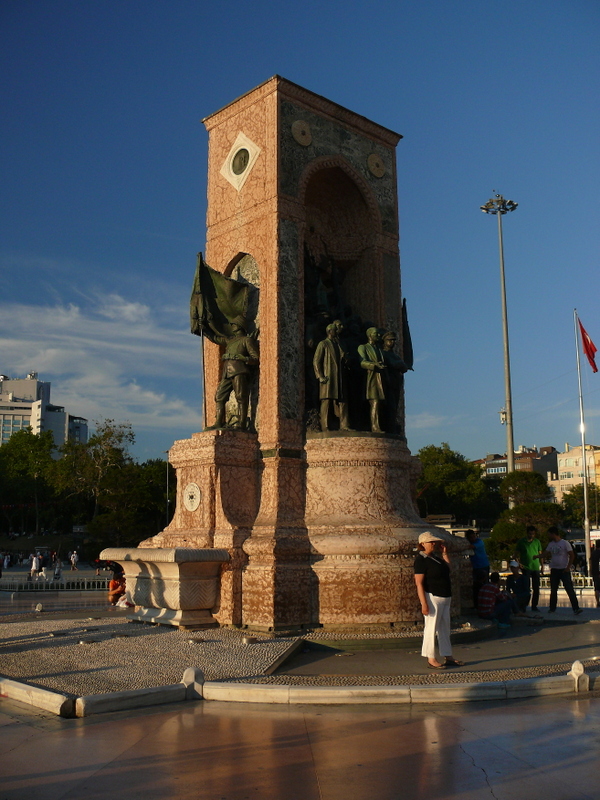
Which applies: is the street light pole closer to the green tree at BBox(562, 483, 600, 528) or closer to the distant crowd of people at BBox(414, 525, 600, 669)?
the distant crowd of people at BBox(414, 525, 600, 669)

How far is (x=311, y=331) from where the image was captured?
13328 millimetres

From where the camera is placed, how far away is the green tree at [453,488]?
238 feet

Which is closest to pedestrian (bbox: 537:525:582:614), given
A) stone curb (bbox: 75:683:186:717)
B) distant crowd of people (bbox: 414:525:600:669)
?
distant crowd of people (bbox: 414:525:600:669)

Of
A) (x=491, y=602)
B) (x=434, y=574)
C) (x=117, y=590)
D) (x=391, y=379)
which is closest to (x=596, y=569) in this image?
(x=491, y=602)

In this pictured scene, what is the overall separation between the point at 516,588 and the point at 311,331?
6.14 metres

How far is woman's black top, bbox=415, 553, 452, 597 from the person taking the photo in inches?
340

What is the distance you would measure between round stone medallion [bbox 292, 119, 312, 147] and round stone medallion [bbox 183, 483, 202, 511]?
6.31m

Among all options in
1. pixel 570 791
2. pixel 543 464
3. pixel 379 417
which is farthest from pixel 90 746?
pixel 543 464

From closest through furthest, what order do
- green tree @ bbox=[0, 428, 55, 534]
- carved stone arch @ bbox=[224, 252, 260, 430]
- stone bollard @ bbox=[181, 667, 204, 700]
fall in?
1. stone bollard @ bbox=[181, 667, 204, 700]
2. carved stone arch @ bbox=[224, 252, 260, 430]
3. green tree @ bbox=[0, 428, 55, 534]

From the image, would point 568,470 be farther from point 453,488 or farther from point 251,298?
point 251,298

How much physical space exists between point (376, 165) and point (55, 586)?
54.0 ft

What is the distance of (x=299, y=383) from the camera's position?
41.8 ft

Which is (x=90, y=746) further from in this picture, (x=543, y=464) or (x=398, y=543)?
(x=543, y=464)

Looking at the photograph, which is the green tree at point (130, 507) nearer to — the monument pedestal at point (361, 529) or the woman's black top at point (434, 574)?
the monument pedestal at point (361, 529)
